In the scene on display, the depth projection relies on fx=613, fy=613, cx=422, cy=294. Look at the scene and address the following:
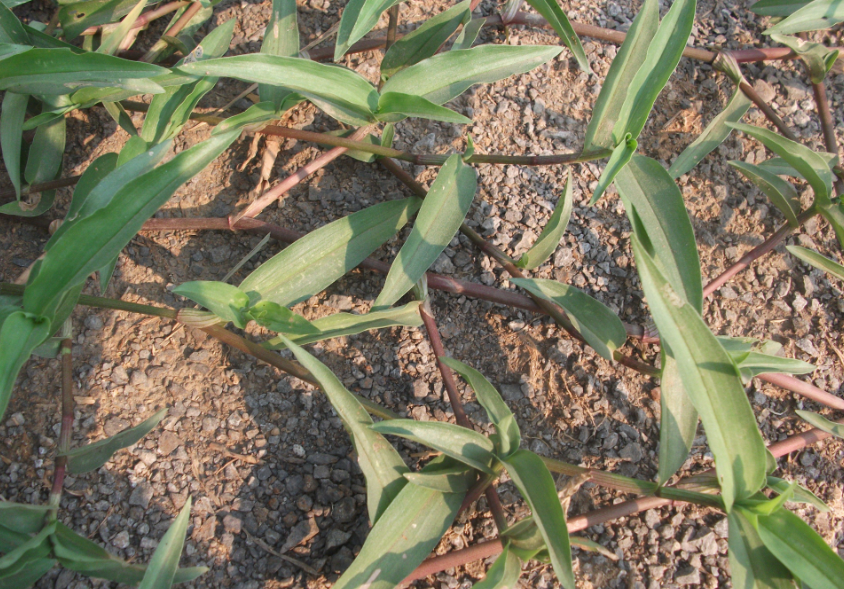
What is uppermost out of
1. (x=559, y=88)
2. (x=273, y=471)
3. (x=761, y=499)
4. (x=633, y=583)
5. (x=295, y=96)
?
(x=559, y=88)

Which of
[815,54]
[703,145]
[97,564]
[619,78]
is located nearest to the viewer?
[97,564]

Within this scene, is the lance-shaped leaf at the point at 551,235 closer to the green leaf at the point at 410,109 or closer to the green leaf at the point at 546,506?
the green leaf at the point at 410,109

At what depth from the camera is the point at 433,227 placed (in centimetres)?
145

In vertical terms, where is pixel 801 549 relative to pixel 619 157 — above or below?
below

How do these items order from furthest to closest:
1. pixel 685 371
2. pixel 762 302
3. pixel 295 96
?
1. pixel 762 302
2. pixel 295 96
3. pixel 685 371

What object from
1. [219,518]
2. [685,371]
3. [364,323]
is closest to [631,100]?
[685,371]

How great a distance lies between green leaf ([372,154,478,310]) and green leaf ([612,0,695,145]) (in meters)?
0.37

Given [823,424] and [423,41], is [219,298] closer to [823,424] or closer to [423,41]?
[423,41]

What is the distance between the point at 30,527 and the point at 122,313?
20.6 inches

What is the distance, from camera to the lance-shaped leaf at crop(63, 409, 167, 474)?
51.1 inches

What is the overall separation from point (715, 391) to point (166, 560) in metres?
1.08

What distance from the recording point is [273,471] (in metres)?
1.45

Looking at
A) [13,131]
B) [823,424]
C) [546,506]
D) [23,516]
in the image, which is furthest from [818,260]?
[13,131]

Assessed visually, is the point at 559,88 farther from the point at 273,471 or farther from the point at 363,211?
the point at 273,471
